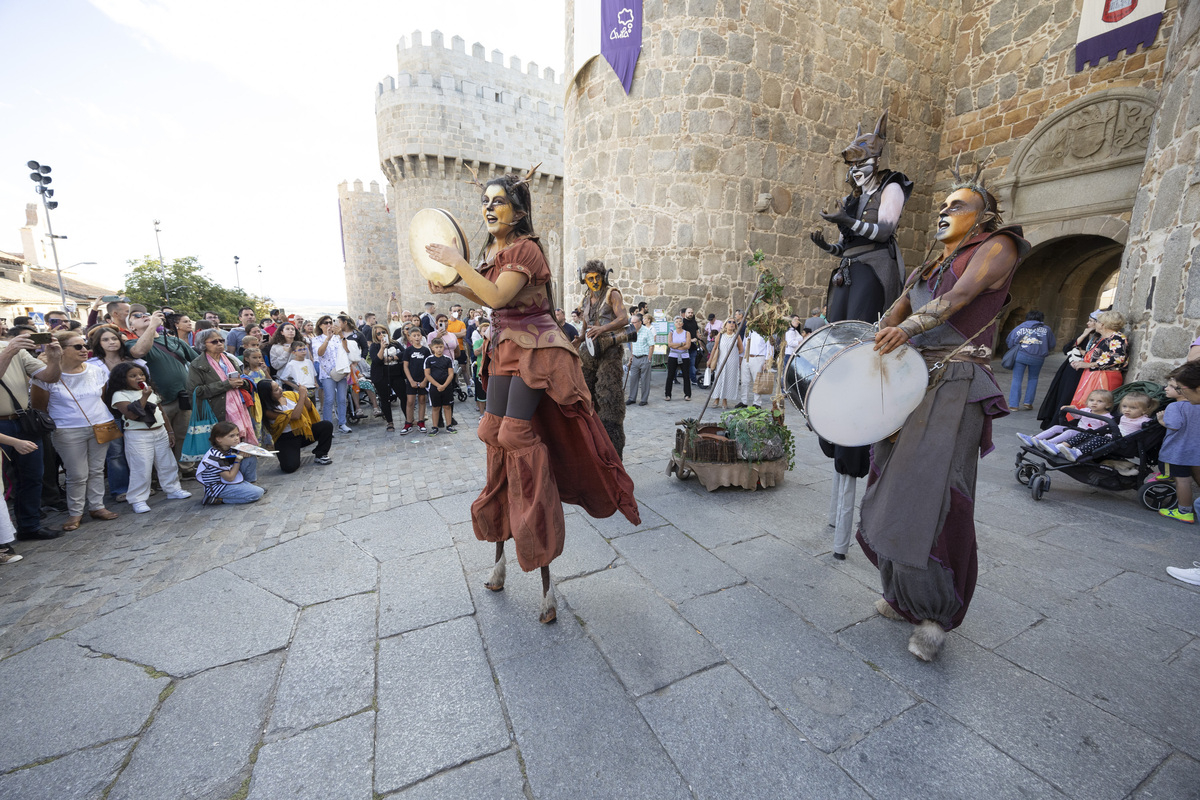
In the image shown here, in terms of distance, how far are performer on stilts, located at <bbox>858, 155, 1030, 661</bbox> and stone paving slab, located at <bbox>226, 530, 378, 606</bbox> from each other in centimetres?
280

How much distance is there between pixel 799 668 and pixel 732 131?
11.5 m

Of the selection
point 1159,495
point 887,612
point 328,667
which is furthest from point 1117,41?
point 328,667

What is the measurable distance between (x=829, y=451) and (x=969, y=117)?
14.3 metres

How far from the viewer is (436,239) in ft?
7.68

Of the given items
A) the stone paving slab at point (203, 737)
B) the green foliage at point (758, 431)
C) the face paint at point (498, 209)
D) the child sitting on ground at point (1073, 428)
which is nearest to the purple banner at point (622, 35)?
the green foliage at point (758, 431)

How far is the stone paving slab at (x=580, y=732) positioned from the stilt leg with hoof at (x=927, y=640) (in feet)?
4.14

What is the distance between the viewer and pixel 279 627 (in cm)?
248

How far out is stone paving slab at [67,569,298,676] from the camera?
7.52ft

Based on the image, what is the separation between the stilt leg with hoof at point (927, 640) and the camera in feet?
6.94

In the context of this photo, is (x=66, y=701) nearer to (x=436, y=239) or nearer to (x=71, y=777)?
(x=71, y=777)

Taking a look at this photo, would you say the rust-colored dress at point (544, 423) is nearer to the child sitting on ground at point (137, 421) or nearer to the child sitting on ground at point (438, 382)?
the child sitting on ground at point (137, 421)

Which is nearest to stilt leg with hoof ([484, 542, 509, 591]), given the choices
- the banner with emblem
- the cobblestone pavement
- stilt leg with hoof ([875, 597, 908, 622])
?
the cobblestone pavement

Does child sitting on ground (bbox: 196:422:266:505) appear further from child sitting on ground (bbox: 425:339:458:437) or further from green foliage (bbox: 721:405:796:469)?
green foliage (bbox: 721:405:796:469)

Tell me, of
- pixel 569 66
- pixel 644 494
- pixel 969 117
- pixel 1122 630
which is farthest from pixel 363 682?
pixel 969 117
